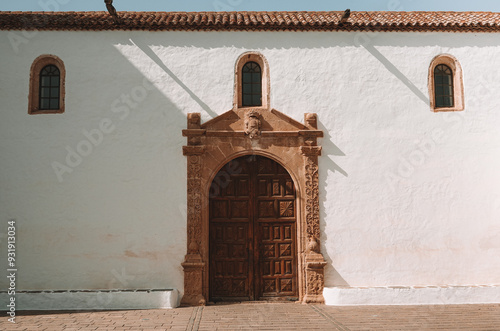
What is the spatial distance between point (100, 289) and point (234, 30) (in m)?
5.45

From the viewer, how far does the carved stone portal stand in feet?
25.8

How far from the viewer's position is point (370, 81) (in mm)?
8477

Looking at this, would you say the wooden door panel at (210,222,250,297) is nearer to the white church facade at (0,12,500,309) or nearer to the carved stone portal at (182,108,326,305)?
the white church facade at (0,12,500,309)

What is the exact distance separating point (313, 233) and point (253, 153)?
1860mm

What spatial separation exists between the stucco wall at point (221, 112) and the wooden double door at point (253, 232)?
66 centimetres

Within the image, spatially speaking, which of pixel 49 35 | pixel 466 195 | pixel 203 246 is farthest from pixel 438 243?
pixel 49 35

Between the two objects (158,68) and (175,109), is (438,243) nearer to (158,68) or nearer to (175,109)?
(175,109)

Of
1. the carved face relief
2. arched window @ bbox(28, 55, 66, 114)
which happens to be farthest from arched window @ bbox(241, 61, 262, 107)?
arched window @ bbox(28, 55, 66, 114)

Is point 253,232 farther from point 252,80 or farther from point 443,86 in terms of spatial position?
point 443,86

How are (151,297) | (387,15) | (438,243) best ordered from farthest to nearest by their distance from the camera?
(387,15) → (438,243) → (151,297)

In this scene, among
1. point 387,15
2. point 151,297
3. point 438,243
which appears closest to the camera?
point 151,297

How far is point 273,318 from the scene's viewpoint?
682 centimetres

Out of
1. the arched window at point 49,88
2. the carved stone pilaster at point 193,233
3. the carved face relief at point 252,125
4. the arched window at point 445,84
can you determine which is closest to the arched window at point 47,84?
the arched window at point 49,88

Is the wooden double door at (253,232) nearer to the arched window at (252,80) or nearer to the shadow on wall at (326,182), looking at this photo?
the shadow on wall at (326,182)
